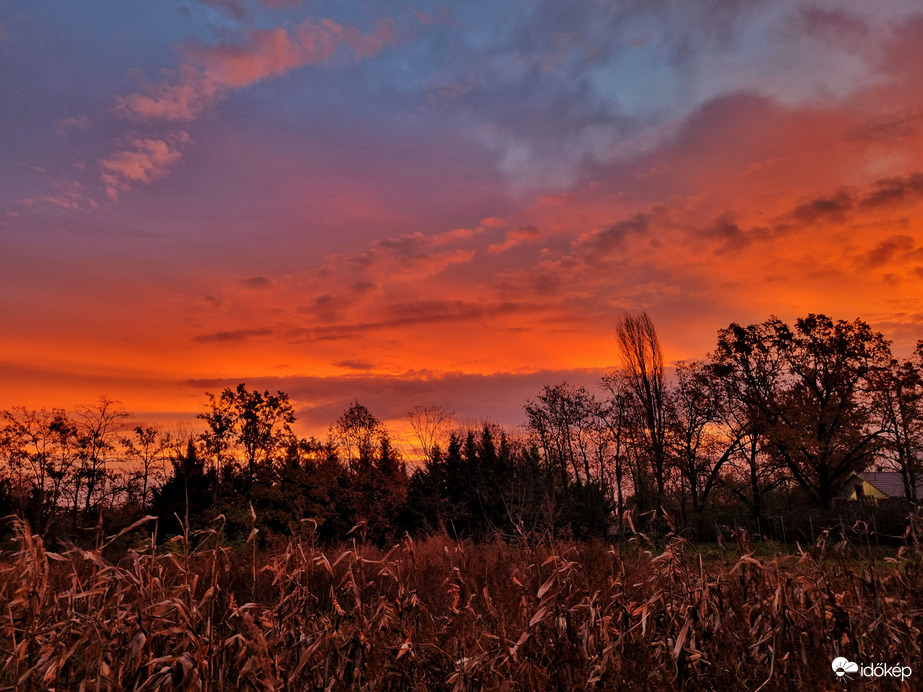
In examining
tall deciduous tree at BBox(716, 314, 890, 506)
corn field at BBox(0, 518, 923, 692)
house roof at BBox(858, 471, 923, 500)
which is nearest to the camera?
corn field at BBox(0, 518, 923, 692)

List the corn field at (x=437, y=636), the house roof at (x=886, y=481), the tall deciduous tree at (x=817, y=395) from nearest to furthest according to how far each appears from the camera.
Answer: the corn field at (x=437, y=636) < the tall deciduous tree at (x=817, y=395) < the house roof at (x=886, y=481)

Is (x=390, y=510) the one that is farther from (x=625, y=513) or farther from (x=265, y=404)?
(x=625, y=513)

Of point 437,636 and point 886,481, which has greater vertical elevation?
point 437,636

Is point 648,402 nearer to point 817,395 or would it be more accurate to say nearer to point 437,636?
point 817,395

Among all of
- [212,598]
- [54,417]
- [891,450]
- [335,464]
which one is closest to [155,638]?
[212,598]

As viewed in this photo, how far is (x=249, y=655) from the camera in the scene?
9.21 ft

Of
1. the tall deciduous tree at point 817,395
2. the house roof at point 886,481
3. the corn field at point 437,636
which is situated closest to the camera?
the corn field at point 437,636

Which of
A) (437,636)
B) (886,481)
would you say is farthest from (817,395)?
(886,481)

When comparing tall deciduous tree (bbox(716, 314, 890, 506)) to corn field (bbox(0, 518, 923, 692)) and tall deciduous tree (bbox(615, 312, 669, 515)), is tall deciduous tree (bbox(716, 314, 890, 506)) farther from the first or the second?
corn field (bbox(0, 518, 923, 692))

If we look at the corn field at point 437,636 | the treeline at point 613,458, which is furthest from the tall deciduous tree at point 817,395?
the corn field at point 437,636

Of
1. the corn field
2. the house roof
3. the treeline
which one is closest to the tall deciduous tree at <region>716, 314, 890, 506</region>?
the treeline

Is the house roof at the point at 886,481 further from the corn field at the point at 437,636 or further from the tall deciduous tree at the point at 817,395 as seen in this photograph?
the corn field at the point at 437,636

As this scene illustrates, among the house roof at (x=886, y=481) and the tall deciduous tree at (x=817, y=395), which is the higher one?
the tall deciduous tree at (x=817, y=395)

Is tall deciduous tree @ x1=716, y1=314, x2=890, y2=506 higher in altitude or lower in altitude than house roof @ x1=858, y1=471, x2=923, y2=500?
higher
